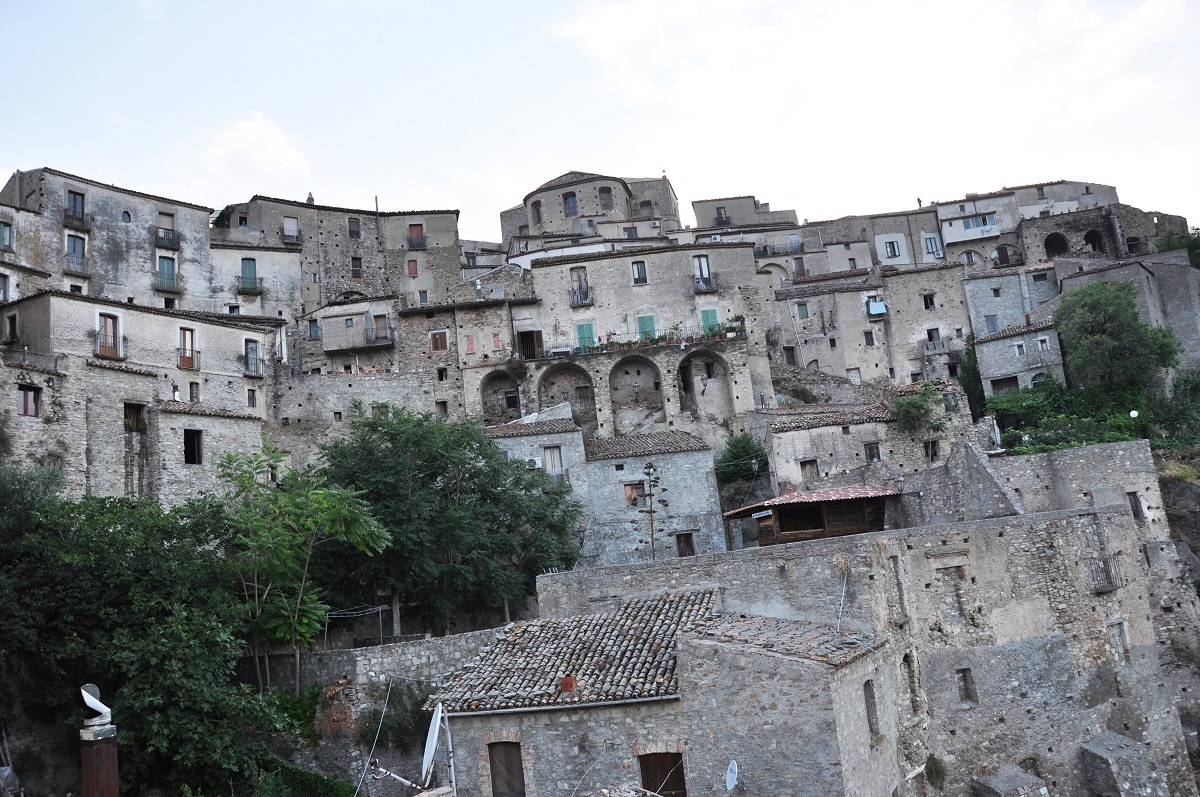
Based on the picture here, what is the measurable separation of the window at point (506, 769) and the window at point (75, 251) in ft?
126

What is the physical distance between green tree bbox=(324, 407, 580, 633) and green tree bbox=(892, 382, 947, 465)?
13.1m

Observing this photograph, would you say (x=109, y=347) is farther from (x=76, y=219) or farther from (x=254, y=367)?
(x=76, y=219)

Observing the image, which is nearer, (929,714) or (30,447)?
(929,714)

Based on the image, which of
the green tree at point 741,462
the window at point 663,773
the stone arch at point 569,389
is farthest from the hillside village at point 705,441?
the green tree at point 741,462

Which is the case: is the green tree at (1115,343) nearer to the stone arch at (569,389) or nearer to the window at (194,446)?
the stone arch at (569,389)

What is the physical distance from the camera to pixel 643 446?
3812cm

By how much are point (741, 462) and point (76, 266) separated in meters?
33.5

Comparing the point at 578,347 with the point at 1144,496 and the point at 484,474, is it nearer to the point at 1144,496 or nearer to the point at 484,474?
the point at 484,474

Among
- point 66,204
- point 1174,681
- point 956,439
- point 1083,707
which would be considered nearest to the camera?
point 1083,707

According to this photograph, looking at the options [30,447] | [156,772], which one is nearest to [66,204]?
[30,447]

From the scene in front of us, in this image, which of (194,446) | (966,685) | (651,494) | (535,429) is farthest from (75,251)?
(966,685)

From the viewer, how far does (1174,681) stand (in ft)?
86.2

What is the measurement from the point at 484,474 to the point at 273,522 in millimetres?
8278

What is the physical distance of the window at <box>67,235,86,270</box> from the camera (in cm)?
4638
